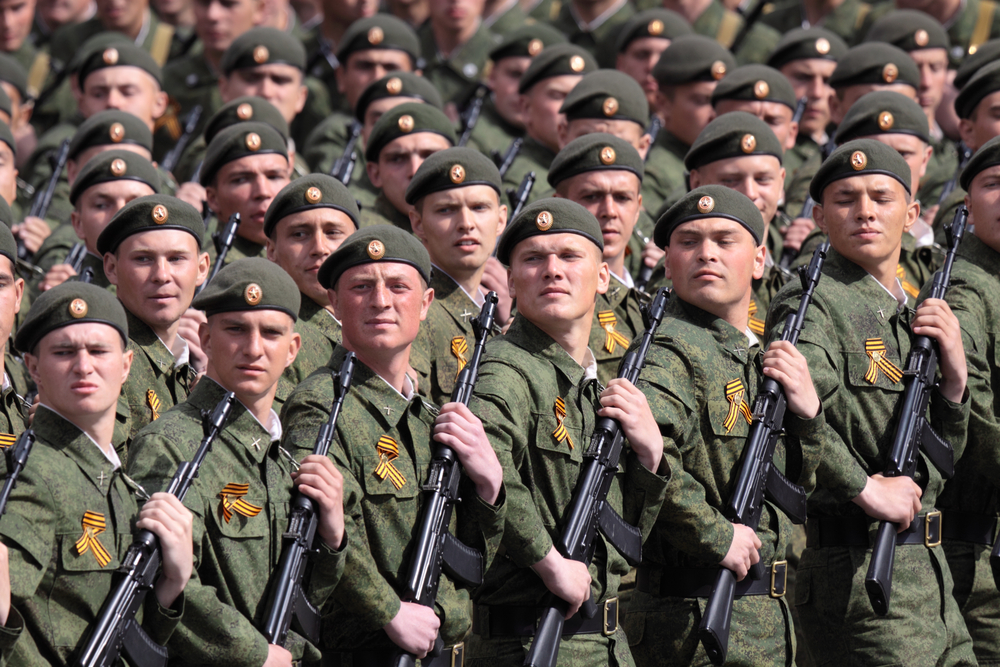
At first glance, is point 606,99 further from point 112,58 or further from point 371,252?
point 371,252

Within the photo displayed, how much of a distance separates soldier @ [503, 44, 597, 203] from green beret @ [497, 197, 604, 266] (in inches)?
157

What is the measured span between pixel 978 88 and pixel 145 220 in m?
5.81

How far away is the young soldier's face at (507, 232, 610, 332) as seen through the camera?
24.8 ft

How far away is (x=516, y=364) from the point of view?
742 centimetres

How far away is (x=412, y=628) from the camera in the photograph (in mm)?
6781

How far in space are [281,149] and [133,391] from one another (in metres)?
2.53

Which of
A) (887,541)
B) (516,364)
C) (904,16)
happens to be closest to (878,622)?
(887,541)

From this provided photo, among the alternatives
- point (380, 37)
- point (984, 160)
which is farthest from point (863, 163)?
point (380, 37)

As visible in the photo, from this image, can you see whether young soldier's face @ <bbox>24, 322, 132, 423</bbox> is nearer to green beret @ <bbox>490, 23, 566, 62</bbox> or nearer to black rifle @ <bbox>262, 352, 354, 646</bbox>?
black rifle @ <bbox>262, 352, 354, 646</bbox>

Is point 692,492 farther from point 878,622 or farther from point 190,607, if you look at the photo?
point 190,607

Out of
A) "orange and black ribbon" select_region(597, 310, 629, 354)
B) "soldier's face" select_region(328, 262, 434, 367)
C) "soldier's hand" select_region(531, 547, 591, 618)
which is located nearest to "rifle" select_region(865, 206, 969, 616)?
"soldier's hand" select_region(531, 547, 591, 618)

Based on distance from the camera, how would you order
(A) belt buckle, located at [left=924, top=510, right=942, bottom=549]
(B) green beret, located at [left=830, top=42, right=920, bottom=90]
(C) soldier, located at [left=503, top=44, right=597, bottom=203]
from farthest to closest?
1. (C) soldier, located at [left=503, top=44, right=597, bottom=203]
2. (B) green beret, located at [left=830, top=42, right=920, bottom=90]
3. (A) belt buckle, located at [left=924, top=510, right=942, bottom=549]

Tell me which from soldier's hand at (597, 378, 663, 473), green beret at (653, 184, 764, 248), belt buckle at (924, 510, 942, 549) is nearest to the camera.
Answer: soldier's hand at (597, 378, 663, 473)

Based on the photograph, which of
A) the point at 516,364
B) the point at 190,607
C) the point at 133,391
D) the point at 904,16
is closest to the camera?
the point at 190,607
